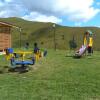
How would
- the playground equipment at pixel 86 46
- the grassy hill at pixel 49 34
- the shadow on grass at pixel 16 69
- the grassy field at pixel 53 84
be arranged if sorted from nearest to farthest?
the grassy field at pixel 53 84
the shadow on grass at pixel 16 69
the playground equipment at pixel 86 46
the grassy hill at pixel 49 34

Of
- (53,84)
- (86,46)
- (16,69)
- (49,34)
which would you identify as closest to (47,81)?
(53,84)

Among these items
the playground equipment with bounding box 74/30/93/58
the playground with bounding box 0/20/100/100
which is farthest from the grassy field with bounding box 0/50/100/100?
the playground equipment with bounding box 74/30/93/58

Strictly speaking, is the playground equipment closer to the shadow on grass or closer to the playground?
the playground

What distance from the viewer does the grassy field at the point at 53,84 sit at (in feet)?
43.2

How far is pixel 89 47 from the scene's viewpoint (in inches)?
1216

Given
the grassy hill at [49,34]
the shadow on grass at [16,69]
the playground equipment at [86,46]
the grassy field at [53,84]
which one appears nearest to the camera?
the grassy field at [53,84]

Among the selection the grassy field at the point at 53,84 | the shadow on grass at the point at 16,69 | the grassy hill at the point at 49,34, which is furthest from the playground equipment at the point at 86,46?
the grassy hill at the point at 49,34

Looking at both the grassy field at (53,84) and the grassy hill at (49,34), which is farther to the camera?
the grassy hill at (49,34)

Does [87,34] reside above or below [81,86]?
above

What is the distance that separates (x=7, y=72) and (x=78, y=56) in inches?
395

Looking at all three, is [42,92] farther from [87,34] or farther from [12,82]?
[87,34]

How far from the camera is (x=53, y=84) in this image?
15359 mm

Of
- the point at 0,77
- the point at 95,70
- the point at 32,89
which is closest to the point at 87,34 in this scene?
the point at 95,70

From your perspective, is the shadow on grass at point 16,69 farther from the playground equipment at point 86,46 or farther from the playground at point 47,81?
the playground equipment at point 86,46
